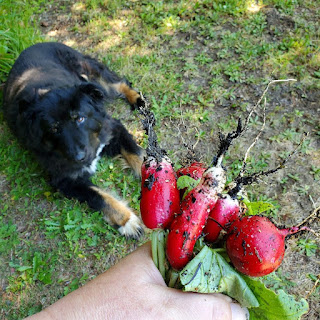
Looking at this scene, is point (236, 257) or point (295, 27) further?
point (295, 27)

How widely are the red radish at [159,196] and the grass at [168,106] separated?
882 mm

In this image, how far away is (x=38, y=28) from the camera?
18.4 ft

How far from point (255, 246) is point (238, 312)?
1.36 feet

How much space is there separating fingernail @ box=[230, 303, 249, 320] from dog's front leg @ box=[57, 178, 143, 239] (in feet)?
6.20

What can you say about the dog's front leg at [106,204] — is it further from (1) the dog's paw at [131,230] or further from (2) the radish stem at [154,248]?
(2) the radish stem at [154,248]

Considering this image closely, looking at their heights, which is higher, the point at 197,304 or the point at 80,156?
the point at 197,304

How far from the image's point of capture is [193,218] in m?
1.45

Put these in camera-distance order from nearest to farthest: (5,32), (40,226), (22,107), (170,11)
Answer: (22,107)
(40,226)
(5,32)
(170,11)

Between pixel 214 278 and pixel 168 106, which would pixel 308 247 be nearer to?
pixel 214 278

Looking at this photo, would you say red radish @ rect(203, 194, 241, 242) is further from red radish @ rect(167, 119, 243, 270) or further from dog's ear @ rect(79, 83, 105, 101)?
dog's ear @ rect(79, 83, 105, 101)

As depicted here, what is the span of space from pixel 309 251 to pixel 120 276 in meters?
2.24

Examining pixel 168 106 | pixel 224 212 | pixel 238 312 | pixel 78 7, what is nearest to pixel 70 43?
pixel 78 7

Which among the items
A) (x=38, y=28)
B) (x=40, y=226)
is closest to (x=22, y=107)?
(x=40, y=226)

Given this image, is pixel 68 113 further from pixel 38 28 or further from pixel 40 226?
pixel 38 28
